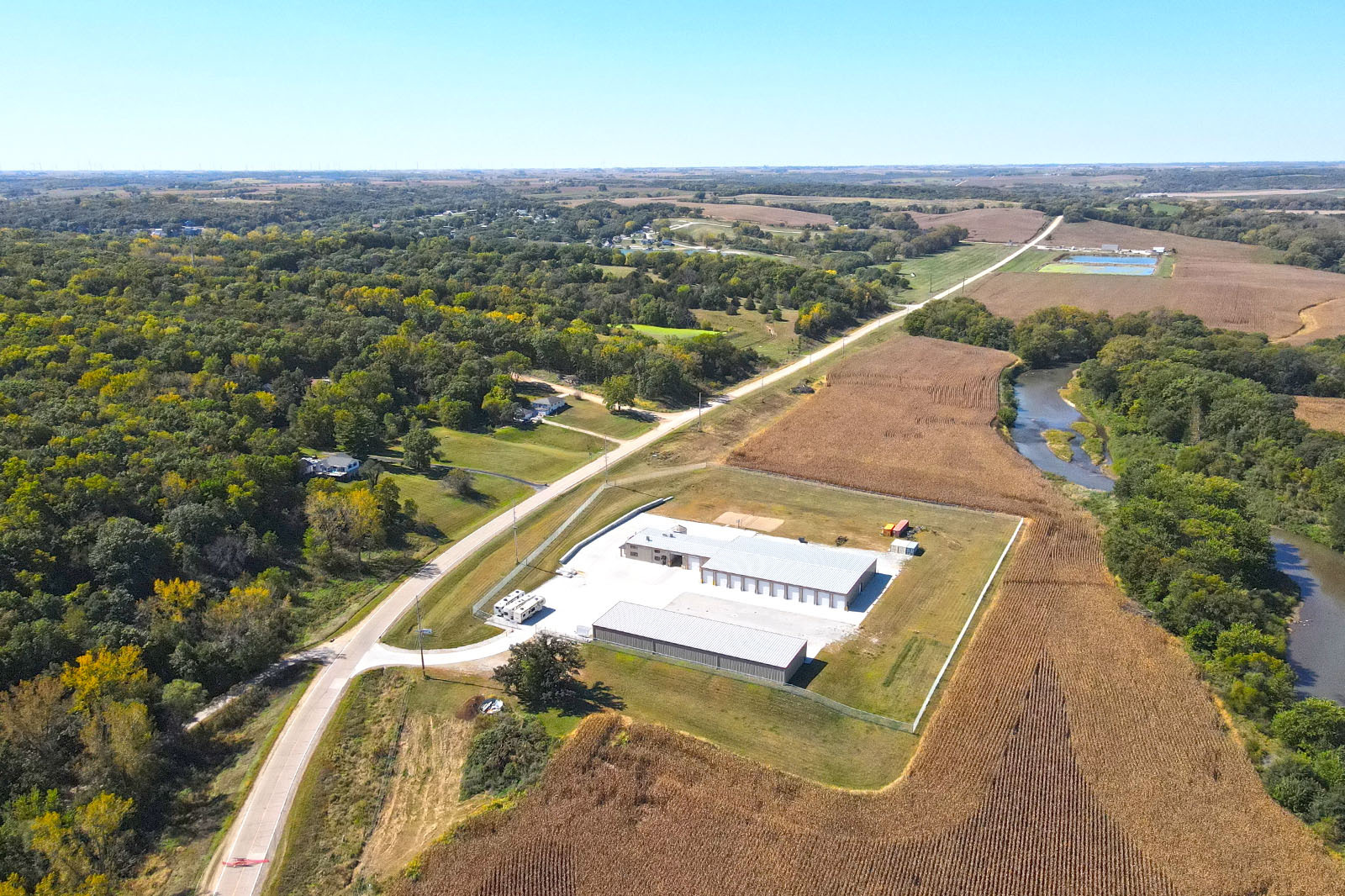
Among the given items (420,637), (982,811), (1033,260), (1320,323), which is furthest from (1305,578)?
(1033,260)

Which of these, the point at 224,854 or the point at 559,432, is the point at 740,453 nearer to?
the point at 559,432

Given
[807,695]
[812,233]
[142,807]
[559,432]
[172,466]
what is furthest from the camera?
[812,233]

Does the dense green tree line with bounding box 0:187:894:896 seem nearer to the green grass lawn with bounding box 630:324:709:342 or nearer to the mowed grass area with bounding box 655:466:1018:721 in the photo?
the green grass lawn with bounding box 630:324:709:342

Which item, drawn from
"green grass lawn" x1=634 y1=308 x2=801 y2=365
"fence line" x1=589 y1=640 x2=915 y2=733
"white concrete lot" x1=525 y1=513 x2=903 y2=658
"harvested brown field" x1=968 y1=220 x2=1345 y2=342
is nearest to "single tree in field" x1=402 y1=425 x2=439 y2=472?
"white concrete lot" x1=525 y1=513 x2=903 y2=658

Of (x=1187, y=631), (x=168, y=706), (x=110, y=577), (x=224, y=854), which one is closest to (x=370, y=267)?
(x=110, y=577)

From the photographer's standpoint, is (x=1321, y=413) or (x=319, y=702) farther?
(x=1321, y=413)

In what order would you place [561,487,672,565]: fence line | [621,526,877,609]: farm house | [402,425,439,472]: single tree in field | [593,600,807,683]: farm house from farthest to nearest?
1. [402,425,439,472]: single tree in field
2. [561,487,672,565]: fence line
3. [621,526,877,609]: farm house
4. [593,600,807,683]: farm house

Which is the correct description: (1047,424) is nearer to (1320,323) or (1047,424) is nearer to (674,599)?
(674,599)
